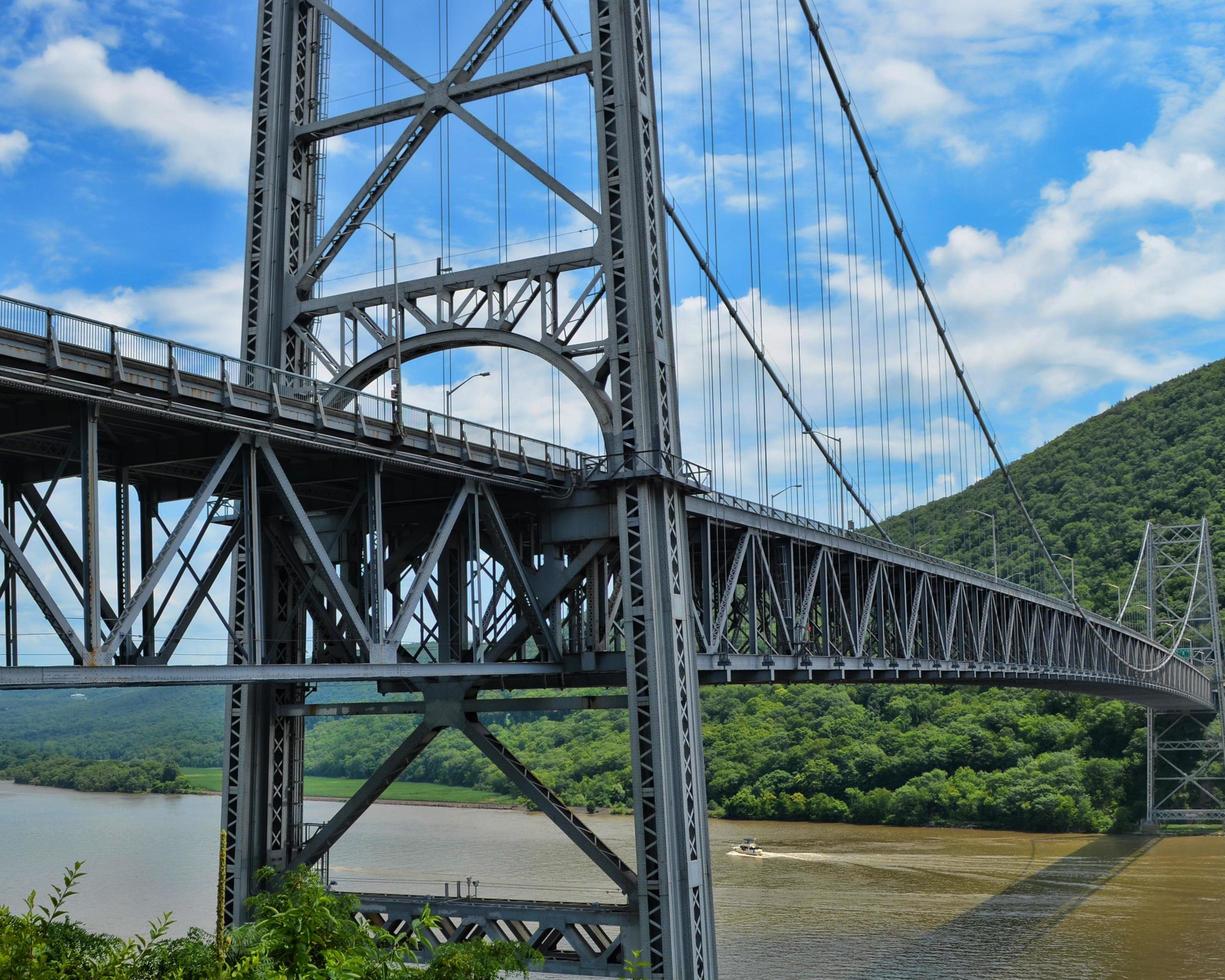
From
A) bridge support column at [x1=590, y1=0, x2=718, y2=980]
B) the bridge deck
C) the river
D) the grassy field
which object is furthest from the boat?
bridge support column at [x1=590, y1=0, x2=718, y2=980]

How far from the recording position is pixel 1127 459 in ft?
388

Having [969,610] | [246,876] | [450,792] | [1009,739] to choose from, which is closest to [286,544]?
[246,876]

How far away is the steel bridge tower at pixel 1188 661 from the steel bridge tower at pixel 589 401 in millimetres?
65960

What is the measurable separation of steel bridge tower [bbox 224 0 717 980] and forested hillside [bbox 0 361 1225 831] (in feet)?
176

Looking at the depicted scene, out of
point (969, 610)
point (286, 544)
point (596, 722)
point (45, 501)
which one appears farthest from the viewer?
point (596, 722)

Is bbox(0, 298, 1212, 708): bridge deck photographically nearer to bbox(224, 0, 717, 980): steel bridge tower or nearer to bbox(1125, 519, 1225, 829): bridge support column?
bbox(224, 0, 717, 980): steel bridge tower

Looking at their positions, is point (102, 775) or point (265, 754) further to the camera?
point (102, 775)

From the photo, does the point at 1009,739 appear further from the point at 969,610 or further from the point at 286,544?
the point at 286,544

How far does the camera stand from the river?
4281cm

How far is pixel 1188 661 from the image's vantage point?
9931cm

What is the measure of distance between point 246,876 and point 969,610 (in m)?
32.5

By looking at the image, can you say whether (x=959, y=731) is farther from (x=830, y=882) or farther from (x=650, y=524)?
(x=650, y=524)

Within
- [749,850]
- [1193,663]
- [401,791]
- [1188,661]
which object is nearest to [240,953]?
[749,850]

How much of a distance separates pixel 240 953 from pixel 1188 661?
97.9m
